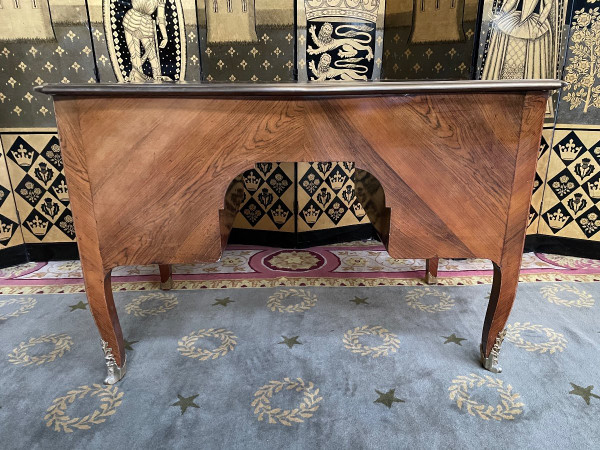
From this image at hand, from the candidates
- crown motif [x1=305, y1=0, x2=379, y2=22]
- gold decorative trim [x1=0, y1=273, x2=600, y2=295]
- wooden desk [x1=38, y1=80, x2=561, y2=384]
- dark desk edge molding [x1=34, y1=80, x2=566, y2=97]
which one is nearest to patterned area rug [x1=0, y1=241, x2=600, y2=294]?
gold decorative trim [x1=0, y1=273, x2=600, y2=295]

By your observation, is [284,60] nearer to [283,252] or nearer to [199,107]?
[283,252]

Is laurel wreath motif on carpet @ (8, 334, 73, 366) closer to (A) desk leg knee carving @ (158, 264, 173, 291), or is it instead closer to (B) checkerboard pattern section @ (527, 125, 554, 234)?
(A) desk leg knee carving @ (158, 264, 173, 291)

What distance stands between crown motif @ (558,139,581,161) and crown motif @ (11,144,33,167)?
294cm

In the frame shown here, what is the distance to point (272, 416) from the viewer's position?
46.8 inches

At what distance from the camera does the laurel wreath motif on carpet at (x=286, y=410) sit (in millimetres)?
1185

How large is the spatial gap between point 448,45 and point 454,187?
1282mm

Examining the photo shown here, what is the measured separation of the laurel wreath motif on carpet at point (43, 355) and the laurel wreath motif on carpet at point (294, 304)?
2.72 feet

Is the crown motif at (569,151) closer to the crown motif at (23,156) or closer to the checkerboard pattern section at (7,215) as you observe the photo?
the crown motif at (23,156)

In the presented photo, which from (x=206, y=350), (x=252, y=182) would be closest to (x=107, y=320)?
(x=206, y=350)

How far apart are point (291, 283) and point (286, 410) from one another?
2.81 ft

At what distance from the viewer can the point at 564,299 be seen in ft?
6.08

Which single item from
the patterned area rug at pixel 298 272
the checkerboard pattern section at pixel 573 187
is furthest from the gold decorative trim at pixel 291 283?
the checkerboard pattern section at pixel 573 187

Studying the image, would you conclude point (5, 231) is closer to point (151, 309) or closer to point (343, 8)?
point (151, 309)

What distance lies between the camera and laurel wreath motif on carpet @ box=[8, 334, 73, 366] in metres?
1.45
